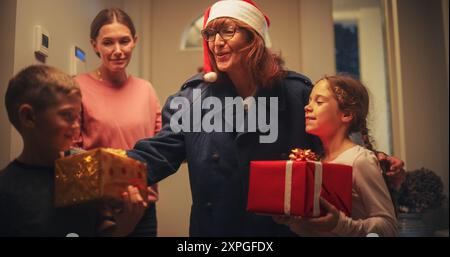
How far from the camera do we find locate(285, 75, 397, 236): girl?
131 cm

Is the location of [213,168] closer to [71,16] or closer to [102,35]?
[102,35]

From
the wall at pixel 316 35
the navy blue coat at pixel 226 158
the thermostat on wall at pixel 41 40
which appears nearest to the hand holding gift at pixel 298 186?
the navy blue coat at pixel 226 158

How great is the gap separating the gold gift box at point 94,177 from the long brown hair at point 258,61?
0.42 metres

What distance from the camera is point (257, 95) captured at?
140 cm

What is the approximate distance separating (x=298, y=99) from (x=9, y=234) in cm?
89

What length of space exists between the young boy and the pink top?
0.04m

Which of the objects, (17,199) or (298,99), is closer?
(17,199)

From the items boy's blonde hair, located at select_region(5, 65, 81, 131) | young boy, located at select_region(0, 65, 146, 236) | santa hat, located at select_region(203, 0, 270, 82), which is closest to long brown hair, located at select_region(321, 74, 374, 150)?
santa hat, located at select_region(203, 0, 270, 82)

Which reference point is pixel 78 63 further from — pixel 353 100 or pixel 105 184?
pixel 353 100

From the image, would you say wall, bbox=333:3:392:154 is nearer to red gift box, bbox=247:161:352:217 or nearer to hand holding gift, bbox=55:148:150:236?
red gift box, bbox=247:161:352:217

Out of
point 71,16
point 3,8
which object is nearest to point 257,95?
point 71,16

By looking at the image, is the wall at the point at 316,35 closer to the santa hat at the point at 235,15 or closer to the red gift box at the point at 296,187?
the santa hat at the point at 235,15

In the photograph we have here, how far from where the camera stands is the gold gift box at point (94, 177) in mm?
1144
